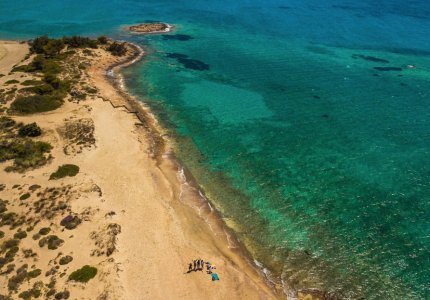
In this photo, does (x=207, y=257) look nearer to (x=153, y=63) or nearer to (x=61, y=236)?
(x=61, y=236)

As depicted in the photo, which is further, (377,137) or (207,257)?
(377,137)

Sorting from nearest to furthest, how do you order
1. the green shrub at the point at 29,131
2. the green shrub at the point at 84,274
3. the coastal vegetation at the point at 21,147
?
the green shrub at the point at 84,274 → the coastal vegetation at the point at 21,147 → the green shrub at the point at 29,131

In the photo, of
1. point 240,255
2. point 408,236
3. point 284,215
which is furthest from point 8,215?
point 408,236

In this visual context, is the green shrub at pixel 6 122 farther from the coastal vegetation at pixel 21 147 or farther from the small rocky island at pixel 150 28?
the small rocky island at pixel 150 28

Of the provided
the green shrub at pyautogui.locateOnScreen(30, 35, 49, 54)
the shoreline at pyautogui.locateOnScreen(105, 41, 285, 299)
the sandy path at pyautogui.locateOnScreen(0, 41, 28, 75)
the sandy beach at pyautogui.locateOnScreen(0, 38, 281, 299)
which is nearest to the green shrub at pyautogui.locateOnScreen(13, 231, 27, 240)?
the sandy beach at pyautogui.locateOnScreen(0, 38, 281, 299)

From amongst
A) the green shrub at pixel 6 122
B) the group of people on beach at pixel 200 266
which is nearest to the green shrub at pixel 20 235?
the group of people on beach at pixel 200 266
